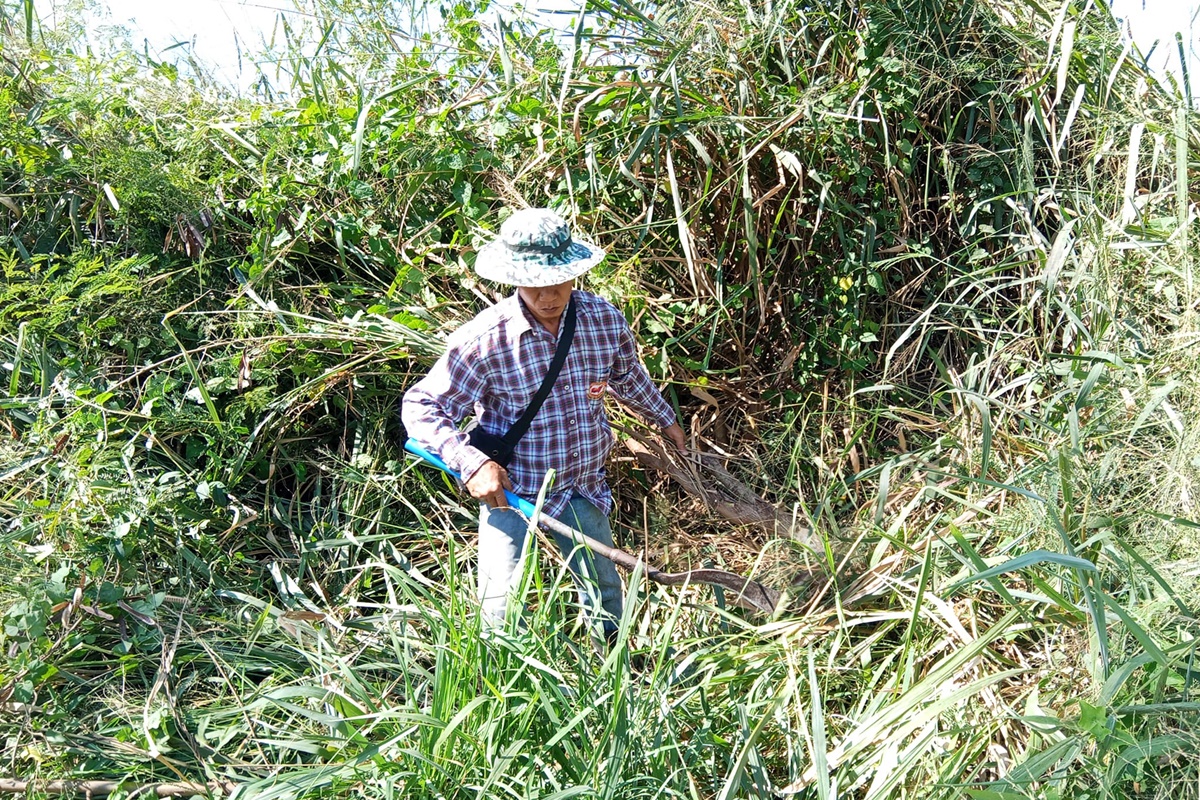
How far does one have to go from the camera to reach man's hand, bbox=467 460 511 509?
2514 millimetres

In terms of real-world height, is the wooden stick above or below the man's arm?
below

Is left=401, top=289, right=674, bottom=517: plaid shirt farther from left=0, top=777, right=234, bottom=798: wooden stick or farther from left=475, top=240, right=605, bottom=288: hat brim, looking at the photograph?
left=0, top=777, right=234, bottom=798: wooden stick

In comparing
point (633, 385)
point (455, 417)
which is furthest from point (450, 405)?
point (633, 385)

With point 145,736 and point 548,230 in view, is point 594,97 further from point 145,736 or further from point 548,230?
point 145,736

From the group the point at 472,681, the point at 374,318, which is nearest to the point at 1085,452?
the point at 472,681

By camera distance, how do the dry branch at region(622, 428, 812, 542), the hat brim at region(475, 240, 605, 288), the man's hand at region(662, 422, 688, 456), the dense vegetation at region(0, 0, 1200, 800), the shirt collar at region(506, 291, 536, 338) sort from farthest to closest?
the dry branch at region(622, 428, 812, 542)
the man's hand at region(662, 422, 688, 456)
the shirt collar at region(506, 291, 536, 338)
the hat brim at region(475, 240, 605, 288)
the dense vegetation at region(0, 0, 1200, 800)

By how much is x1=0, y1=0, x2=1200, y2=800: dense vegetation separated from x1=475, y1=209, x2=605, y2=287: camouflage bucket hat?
75cm

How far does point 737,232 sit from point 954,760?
6.69ft

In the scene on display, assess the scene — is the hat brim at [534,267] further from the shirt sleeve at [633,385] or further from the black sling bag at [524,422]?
the shirt sleeve at [633,385]

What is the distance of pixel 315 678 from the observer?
2.38 meters

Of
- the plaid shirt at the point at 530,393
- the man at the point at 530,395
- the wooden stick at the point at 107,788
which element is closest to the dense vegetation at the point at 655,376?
the wooden stick at the point at 107,788

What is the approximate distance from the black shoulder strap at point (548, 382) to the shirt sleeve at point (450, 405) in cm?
13

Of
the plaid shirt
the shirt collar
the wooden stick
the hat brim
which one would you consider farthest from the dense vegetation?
the hat brim

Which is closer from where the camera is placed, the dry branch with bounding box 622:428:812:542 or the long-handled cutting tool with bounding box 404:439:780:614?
the long-handled cutting tool with bounding box 404:439:780:614
